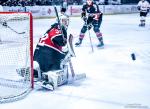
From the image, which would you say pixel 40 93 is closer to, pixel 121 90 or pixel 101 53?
pixel 121 90

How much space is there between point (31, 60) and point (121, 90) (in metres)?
1.29

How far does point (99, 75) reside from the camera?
5.86 metres

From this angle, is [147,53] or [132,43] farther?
[132,43]

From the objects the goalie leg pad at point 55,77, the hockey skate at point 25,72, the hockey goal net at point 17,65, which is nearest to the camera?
the hockey goal net at point 17,65

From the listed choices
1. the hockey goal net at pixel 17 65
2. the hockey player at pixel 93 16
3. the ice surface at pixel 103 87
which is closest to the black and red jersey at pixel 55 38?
the hockey goal net at pixel 17 65

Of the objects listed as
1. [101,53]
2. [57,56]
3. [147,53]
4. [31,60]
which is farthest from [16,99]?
[147,53]

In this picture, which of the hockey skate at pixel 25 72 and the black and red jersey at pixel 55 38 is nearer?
the hockey skate at pixel 25 72

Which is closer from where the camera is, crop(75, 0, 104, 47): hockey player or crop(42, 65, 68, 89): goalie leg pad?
crop(42, 65, 68, 89): goalie leg pad

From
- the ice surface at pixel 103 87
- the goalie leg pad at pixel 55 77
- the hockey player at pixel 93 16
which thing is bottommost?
the ice surface at pixel 103 87

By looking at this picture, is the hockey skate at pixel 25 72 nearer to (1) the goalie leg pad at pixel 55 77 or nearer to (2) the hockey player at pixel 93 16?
(1) the goalie leg pad at pixel 55 77

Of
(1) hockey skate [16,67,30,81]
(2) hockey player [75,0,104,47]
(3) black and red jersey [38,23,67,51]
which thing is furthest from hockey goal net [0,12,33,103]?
(2) hockey player [75,0,104,47]

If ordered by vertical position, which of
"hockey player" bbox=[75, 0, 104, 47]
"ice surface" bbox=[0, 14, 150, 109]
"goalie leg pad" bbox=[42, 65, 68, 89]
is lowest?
"ice surface" bbox=[0, 14, 150, 109]

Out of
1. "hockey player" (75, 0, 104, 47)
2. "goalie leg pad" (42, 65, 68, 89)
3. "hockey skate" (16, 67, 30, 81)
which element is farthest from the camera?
"hockey player" (75, 0, 104, 47)

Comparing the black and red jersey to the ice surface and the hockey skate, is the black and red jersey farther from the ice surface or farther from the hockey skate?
the ice surface
